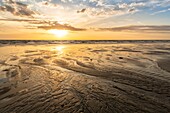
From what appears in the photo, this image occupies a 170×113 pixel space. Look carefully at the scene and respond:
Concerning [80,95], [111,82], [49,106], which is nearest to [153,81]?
[111,82]

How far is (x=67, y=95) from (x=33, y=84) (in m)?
2.59

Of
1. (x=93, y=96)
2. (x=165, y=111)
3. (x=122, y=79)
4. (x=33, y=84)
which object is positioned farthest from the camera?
(x=122, y=79)

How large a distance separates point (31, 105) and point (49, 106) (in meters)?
0.74

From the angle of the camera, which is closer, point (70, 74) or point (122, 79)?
point (122, 79)

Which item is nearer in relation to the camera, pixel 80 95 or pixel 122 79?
pixel 80 95

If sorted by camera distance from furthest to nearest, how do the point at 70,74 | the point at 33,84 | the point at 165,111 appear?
the point at 70,74 < the point at 33,84 < the point at 165,111

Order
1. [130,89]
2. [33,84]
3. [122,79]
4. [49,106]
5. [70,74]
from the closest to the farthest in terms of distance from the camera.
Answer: [49,106] → [130,89] → [33,84] → [122,79] → [70,74]

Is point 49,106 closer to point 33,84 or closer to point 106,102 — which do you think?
point 106,102

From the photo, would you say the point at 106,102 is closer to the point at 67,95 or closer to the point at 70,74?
the point at 67,95

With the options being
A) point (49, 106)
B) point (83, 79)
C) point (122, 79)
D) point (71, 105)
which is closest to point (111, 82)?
point (122, 79)

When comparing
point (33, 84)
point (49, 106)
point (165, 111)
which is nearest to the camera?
point (165, 111)

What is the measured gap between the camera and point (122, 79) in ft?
32.2

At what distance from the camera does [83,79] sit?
32.5ft

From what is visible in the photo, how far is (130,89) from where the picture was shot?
806cm
